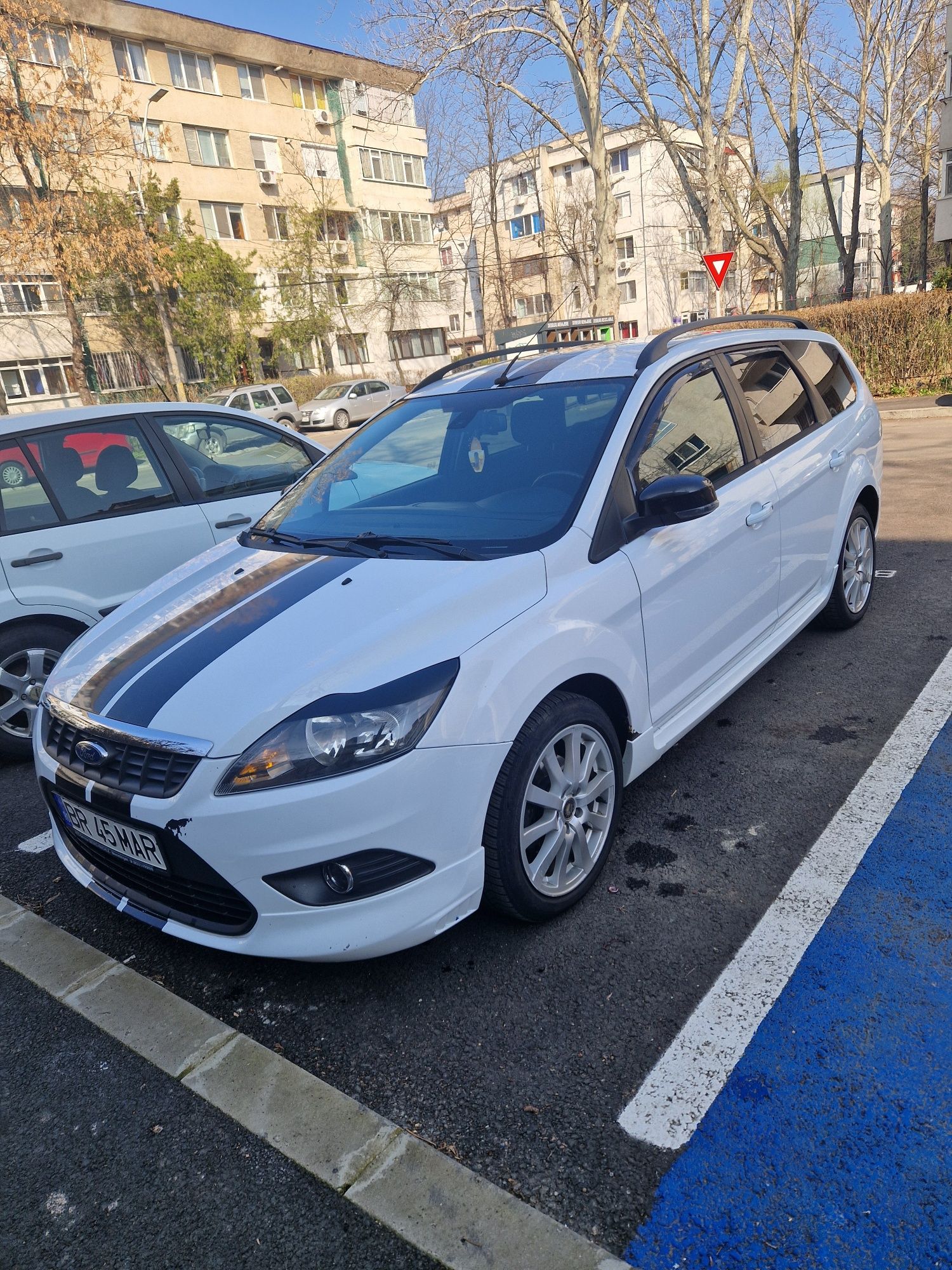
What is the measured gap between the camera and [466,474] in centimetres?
341

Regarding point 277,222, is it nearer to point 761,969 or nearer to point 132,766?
point 132,766

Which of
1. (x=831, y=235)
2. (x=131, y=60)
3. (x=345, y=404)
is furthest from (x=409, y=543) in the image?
(x=831, y=235)

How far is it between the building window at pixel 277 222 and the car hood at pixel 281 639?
134 feet

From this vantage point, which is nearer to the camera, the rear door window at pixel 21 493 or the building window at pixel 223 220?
the rear door window at pixel 21 493

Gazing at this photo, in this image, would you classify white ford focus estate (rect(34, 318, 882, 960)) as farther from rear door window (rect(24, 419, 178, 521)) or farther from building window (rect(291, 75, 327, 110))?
building window (rect(291, 75, 327, 110))

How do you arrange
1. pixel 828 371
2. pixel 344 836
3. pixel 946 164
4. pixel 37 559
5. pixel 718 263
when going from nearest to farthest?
pixel 344 836 → pixel 37 559 → pixel 828 371 → pixel 718 263 → pixel 946 164

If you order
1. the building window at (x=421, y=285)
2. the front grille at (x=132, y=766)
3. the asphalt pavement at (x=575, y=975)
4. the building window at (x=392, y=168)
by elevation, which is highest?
the building window at (x=392, y=168)

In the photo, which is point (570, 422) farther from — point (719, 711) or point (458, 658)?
point (719, 711)

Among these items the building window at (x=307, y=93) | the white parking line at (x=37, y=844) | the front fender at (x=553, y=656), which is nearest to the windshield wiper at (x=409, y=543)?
the front fender at (x=553, y=656)

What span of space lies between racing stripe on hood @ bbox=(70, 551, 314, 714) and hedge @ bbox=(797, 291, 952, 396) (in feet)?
43.7

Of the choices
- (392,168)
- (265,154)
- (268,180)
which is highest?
(265,154)

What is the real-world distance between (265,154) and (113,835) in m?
43.5

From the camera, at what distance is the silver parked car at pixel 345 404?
95.2 ft

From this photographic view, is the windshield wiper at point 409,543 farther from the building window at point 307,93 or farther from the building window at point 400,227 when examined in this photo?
the building window at point 307,93
